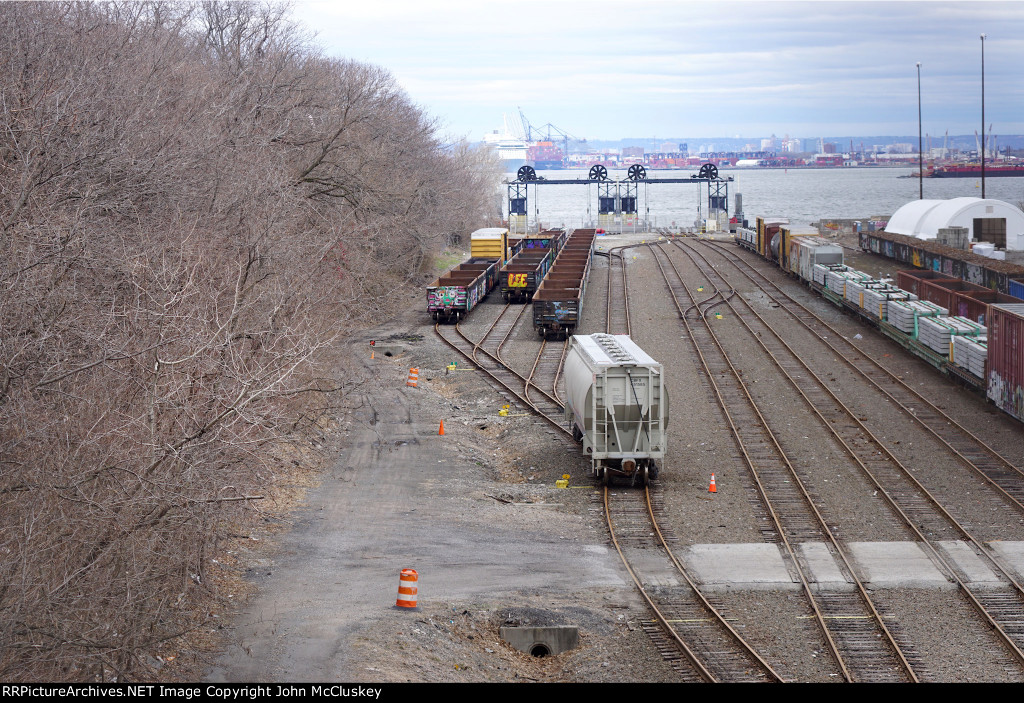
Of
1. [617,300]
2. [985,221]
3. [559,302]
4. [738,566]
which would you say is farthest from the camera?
[985,221]

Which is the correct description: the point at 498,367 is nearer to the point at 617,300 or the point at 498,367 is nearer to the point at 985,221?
the point at 617,300

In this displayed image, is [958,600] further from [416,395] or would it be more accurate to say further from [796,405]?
[416,395]

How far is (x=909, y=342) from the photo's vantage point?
34.5m

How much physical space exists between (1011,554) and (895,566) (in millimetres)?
2089

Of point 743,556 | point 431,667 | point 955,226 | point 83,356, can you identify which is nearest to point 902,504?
point 743,556

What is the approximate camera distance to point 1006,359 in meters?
25.9

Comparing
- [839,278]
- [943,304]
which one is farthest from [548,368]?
[839,278]

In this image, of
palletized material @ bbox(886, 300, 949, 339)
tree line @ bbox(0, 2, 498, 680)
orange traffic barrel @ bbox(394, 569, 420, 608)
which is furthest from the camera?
palletized material @ bbox(886, 300, 949, 339)

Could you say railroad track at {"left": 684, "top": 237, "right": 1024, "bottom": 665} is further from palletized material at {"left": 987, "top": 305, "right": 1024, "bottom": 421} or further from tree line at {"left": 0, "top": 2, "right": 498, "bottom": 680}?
tree line at {"left": 0, "top": 2, "right": 498, "bottom": 680}

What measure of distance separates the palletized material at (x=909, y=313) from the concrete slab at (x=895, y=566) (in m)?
18.8

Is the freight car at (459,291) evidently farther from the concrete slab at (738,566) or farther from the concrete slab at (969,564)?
the concrete slab at (969,564)

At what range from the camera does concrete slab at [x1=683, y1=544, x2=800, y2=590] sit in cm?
1545

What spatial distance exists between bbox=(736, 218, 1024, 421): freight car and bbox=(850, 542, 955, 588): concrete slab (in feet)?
34.1

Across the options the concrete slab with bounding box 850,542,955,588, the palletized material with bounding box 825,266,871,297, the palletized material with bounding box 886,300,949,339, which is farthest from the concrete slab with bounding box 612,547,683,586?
the palletized material with bounding box 825,266,871,297
